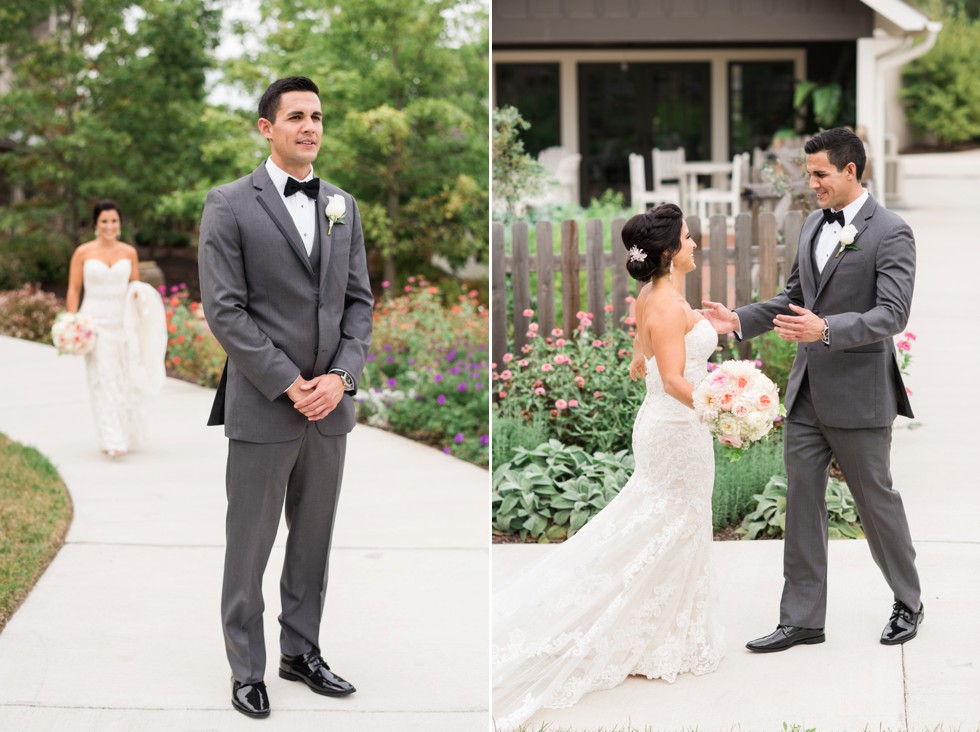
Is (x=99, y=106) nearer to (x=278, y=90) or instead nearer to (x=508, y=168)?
(x=508, y=168)

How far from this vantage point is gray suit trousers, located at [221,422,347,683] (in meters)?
4.17

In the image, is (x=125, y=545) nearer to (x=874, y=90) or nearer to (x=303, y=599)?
(x=303, y=599)

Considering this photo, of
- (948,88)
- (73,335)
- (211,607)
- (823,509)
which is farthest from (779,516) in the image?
(948,88)

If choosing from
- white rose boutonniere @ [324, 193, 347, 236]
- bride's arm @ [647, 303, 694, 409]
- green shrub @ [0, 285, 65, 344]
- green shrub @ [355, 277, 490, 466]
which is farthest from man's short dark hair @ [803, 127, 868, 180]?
green shrub @ [0, 285, 65, 344]

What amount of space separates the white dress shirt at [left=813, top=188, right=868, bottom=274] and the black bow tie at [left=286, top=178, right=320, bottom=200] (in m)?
1.93

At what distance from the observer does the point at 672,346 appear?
4363 mm

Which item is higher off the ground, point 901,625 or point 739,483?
point 739,483

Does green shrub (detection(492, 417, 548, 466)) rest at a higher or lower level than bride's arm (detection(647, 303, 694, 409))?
lower

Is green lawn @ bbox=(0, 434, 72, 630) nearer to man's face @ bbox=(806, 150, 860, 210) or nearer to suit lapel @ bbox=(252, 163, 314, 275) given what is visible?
suit lapel @ bbox=(252, 163, 314, 275)

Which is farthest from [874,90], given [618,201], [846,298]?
[846,298]

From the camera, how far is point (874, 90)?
15.3 metres

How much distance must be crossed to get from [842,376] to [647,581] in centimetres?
108

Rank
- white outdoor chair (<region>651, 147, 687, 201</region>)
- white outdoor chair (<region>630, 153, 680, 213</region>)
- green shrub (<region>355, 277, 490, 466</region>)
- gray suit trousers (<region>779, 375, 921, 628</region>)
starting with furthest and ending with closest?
1. white outdoor chair (<region>651, 147, 687, 201</region>)
2. white outdoor chair (<region>630, 153, 680, 213</region>)
3. green shrub (<region>355, 277, 490, 466</region>)
4. gray suit trousers (<region>779, 375, 921, 628</region>)

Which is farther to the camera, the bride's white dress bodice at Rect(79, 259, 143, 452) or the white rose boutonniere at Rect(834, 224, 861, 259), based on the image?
the bride's white dress bodice at Rect(79, 259, 143, 452)
